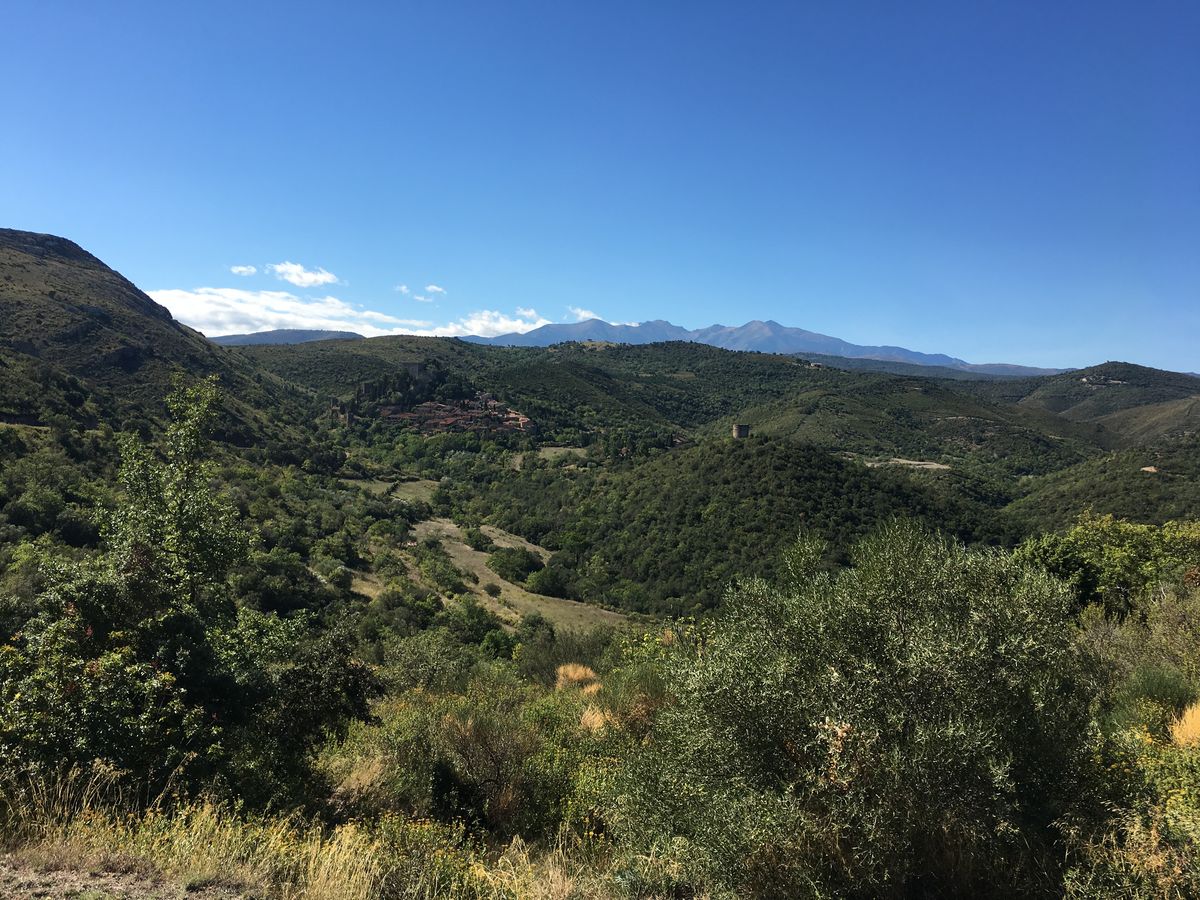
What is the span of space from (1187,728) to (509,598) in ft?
152

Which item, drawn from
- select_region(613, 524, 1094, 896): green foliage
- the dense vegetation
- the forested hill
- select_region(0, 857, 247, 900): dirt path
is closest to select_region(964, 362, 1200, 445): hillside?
the forested hill

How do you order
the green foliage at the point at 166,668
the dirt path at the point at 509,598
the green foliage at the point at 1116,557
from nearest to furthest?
the green foliage at the point at 166,668 → the green foliage at the point at 1116,557 → the dirt path at the point at 509,598

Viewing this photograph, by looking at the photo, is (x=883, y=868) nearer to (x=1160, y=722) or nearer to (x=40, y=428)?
(x=1160, y=722)

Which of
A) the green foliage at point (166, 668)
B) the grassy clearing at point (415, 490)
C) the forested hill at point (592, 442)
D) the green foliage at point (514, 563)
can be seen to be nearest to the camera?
the green foliage at point (166, 668)

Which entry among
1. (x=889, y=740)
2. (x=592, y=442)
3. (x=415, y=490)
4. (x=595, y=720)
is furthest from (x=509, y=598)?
(x=592, y=442)

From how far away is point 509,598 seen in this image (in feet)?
164

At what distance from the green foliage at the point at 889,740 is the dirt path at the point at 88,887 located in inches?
162

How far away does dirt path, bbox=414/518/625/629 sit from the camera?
46.1 m

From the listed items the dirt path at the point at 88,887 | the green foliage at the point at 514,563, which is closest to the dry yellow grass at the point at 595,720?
the dirt path at the point at 88,887

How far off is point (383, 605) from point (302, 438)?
153 feet

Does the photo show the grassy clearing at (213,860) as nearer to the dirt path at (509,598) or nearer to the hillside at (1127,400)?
the dirt path at (509,598)

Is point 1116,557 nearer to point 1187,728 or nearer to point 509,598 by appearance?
point 1187,728

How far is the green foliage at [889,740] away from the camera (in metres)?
4.78

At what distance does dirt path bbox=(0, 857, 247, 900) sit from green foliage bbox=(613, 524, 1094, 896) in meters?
4.12
